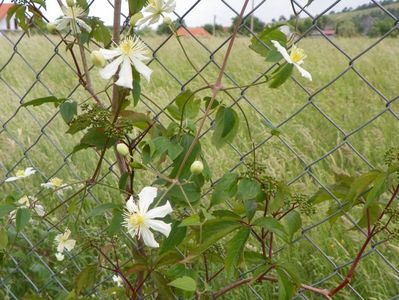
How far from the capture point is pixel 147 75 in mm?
785

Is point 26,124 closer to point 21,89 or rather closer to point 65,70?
point 21,89

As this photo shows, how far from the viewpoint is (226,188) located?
85cm

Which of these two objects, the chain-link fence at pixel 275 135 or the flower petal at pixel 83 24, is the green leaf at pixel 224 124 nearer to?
the chain-link fence at pixel 275 135

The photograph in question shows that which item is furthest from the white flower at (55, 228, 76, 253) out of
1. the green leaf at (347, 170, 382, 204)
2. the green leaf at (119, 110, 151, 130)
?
the green leaf at (347, 170, 382, 204)

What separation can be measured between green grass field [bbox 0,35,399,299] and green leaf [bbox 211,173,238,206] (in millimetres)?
165

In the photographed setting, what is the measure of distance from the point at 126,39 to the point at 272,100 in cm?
234

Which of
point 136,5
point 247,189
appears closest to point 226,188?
point 247,189

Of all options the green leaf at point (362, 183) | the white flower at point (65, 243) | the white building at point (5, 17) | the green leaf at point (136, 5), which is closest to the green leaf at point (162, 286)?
the white flower at point (65, 243)

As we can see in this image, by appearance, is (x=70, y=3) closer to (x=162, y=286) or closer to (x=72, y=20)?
(x=72, y=20)

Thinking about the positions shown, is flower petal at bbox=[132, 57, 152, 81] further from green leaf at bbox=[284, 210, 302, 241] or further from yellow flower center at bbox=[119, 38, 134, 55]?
green leaf at bbox=[284, 210, 302, 241]

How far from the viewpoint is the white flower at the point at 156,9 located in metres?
0.84

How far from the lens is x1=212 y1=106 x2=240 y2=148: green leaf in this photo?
0.85 metres

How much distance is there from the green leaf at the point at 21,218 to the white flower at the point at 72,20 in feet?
1.27

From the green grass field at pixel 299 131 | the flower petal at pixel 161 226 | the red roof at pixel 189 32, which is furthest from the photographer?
the green grass field at pixel 299 131
